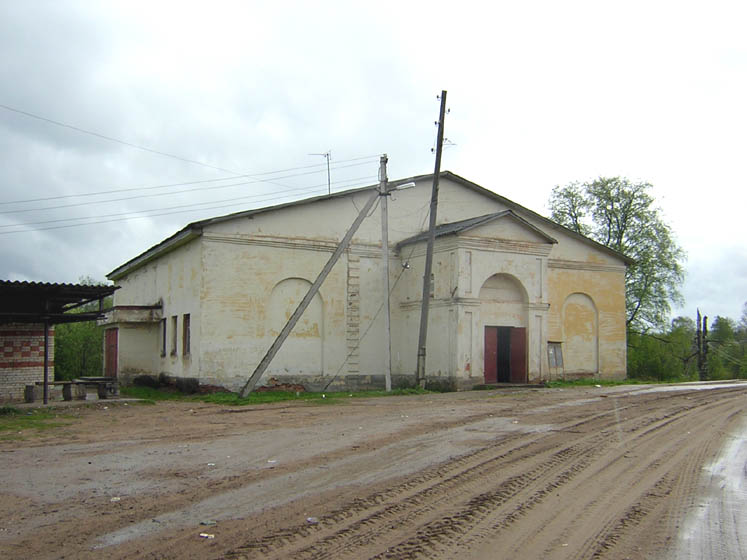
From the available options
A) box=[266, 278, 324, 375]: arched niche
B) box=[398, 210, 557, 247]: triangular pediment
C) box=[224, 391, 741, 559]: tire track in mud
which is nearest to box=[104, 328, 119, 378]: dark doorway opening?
box=[266, 278, 324, 375]: arched niche

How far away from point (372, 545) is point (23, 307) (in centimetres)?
1686

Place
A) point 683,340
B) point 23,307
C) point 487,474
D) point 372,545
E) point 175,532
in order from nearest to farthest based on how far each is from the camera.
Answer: point 372,545 < point 175,532 < point 487,474 < point 23,307 < point 683,340

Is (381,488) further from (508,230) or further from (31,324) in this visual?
(508,230)

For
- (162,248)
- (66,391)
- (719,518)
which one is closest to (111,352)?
(162,248)

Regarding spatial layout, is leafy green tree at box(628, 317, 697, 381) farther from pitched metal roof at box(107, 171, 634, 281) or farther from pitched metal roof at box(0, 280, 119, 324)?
pitched metal roof at box(0, 280, 119, 324)

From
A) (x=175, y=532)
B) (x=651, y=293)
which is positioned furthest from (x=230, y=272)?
(x=651, y=293)

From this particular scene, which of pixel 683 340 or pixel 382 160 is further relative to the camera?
pixel 683 340

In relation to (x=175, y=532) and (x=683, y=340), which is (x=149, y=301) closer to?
(x=175, y=532)

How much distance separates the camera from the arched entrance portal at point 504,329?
2570cm

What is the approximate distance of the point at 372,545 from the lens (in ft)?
19.4

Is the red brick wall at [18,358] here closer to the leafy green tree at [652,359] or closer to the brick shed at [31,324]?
the brick shed at [31,324]

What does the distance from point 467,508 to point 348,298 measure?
19.1 meters

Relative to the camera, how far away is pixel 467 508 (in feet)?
23.3

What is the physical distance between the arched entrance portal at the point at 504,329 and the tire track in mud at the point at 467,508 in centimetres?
1417
